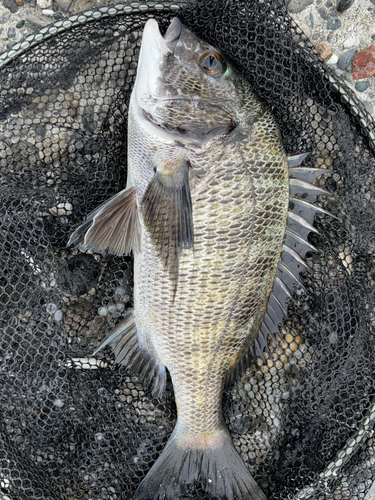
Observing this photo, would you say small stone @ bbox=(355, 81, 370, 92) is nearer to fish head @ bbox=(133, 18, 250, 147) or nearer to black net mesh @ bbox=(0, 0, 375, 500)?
black net mesh @ bbox=(0, 0, 375, 500)

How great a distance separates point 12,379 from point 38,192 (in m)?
0.99

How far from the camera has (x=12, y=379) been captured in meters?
2.21

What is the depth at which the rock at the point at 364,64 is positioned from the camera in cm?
254

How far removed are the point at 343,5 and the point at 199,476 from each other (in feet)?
9.09

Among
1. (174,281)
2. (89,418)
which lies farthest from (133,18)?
(89,418)

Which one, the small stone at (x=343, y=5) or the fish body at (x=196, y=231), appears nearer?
the fish body at (x=196, y=231)

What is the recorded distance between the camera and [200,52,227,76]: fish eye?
195 centimetres

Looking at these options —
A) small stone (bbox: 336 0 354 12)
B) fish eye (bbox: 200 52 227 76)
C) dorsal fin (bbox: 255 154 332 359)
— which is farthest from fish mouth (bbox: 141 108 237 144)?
small stone (bbox: 336 0 354 12)

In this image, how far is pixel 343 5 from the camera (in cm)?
251

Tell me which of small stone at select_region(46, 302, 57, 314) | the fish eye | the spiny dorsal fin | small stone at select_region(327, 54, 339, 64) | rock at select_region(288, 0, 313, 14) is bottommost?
small stone at select_region(46, 302, 57, 314)

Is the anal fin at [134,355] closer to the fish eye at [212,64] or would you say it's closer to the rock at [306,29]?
the fish eye at [212,64]

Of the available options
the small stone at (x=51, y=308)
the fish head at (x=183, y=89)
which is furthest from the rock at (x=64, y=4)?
the small stone at (x=51, y=308)

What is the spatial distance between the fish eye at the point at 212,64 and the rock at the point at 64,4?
110 centimetres

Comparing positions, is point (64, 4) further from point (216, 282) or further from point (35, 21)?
point (216, 282)
